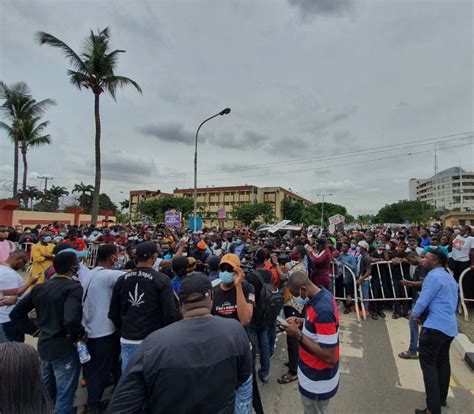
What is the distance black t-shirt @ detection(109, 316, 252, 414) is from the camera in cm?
136

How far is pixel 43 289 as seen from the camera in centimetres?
276

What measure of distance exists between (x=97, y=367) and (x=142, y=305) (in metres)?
1.01

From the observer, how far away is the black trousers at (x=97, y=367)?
299 cm

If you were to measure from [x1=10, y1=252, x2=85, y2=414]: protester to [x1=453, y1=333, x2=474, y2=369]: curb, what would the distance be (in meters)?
5.44

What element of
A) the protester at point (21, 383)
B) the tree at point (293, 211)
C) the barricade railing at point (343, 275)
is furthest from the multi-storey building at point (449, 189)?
the protester at point (21, 383)

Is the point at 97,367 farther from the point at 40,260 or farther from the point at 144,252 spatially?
the point at 40,260

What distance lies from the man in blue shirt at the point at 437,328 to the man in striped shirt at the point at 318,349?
4.67 ft

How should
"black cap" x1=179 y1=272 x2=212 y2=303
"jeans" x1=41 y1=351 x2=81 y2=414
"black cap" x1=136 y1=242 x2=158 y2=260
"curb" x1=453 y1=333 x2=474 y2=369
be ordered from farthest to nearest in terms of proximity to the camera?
"curb" x1=453 y1=333 x2=474 y2=369, "black cap" x1=136 y1=242 x2=158 y2=260, "jeans" x1=41 y1=351 x2=81 y2=414, "black cap" x1=179 y1=272 x2=212 y2=303

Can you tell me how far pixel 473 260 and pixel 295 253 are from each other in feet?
15.9

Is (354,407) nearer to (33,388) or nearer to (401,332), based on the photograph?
(401,332)

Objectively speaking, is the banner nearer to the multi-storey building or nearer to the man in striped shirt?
the man in striped shirt

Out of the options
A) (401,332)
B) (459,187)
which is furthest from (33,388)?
(459,187)

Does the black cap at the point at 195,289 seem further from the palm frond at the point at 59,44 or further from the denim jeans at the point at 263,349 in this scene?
the palm frond at the point at 59,44

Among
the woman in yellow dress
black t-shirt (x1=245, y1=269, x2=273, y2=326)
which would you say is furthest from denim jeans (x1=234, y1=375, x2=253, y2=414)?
the woman in yellow dress
